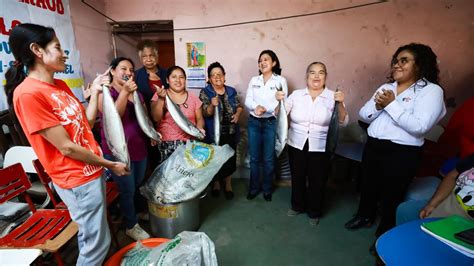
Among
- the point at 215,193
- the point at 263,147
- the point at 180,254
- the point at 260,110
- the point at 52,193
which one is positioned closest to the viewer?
the point at 180,254

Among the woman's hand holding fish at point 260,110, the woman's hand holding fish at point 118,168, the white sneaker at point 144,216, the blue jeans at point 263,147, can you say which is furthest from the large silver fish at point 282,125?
the white sneaker at point 144,216

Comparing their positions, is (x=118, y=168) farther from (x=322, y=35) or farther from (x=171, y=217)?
(x=322, y=35)

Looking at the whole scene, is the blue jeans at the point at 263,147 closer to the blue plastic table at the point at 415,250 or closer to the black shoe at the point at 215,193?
the black shoe at the point at 215,193

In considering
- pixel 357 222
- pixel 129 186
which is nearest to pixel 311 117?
pixel 357 222

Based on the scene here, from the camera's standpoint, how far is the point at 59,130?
1088mm

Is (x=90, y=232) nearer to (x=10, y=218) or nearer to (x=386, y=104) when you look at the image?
(x=10, y=218)

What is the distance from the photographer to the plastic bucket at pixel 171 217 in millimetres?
1965

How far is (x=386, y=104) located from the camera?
1.72m

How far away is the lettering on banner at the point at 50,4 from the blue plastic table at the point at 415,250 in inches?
117

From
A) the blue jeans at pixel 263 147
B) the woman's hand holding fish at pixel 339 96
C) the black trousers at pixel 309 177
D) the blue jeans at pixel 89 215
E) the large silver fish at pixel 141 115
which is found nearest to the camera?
the blue jeans at pixel 89 215

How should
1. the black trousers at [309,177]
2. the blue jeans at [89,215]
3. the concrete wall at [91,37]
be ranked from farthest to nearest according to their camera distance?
the concrete wall at [91,37] < the black trousers at [309,177] < the blue jeans at [89,215]

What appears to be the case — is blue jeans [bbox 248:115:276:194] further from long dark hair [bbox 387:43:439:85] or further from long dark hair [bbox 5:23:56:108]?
long dark hair [bbox 5:23:56:108]

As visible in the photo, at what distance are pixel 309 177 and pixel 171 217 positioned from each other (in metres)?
1.23

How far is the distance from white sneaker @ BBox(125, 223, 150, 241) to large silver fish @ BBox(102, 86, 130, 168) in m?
0.89
